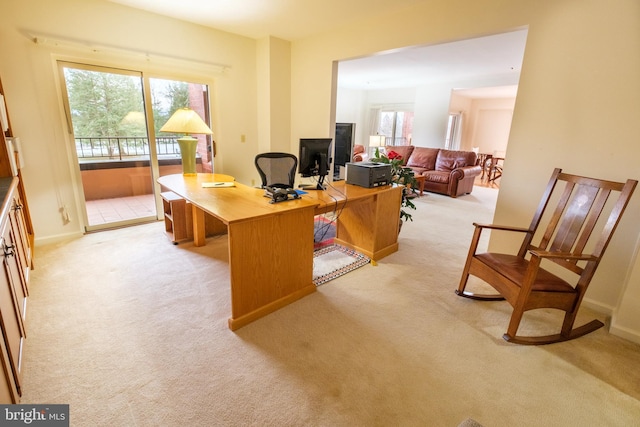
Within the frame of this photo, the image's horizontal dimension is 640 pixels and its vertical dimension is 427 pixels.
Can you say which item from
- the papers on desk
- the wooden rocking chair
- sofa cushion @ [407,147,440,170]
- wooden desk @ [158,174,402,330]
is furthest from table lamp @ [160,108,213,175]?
sofa cushion @ [407,147,440,170]

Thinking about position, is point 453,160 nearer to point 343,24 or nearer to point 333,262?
point 343,24

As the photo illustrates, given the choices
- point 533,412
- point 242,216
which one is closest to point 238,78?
point 242,216

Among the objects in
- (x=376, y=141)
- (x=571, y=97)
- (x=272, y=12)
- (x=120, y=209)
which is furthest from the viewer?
(x=376, y=141)

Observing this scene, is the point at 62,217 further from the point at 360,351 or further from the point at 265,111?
the point at 360,351

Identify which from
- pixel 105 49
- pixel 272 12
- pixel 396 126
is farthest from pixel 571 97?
pixel 396 126

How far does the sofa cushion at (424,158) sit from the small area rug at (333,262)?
14.2 ft

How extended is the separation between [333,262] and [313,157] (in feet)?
3.48

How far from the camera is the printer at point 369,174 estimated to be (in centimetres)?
289

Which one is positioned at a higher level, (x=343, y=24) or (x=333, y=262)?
(x=343, y=24)

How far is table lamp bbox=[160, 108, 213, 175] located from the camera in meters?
3.23

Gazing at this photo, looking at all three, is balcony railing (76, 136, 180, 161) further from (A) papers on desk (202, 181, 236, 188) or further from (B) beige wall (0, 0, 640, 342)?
(A) papers on desk (202, 181, 236, 188)

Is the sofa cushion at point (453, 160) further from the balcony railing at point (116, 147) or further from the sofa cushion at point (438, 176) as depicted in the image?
the balcony railing at point (116, 147)

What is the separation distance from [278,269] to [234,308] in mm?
396

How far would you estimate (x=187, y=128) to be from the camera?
10.7ft
